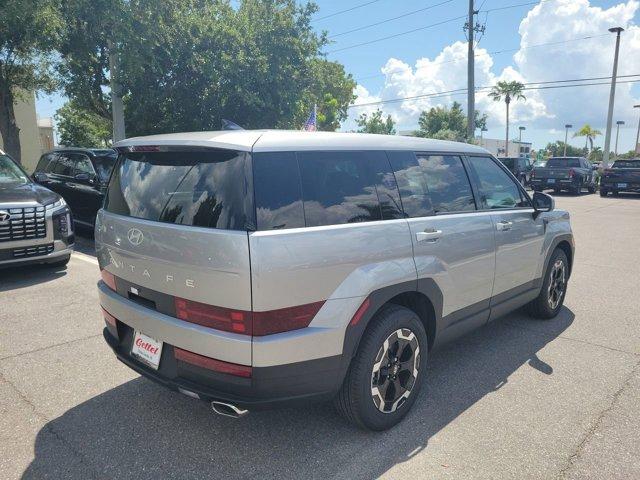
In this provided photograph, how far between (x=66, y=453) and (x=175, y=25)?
1280 centimetres

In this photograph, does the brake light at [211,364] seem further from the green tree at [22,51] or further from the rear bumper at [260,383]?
the green tree at [22,51]

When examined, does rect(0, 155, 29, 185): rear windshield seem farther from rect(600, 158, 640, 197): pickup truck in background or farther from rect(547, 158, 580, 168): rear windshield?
rect(600, 158, 640, 197): pickup truck in background

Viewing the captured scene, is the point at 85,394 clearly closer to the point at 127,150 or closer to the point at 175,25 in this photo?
the point at 127,150

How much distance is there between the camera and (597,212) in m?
16.1

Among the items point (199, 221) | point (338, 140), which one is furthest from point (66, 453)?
point (338, 140)

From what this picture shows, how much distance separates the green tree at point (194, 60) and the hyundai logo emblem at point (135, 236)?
10.5 m

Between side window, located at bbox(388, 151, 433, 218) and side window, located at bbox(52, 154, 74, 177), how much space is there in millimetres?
8147

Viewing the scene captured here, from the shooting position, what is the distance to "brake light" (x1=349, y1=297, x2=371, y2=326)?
2709mm

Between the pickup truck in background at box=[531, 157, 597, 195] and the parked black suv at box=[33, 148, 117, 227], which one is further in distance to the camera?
the pickup truck in background at box=[531, 157, 597, 195]

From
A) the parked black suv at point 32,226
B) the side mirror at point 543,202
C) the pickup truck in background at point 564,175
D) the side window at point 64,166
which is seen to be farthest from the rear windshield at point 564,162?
the parked black suv at point 32,226

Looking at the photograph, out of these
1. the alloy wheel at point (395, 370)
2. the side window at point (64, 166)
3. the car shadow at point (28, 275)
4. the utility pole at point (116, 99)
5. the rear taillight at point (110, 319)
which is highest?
the utility pole at point (116, 99)

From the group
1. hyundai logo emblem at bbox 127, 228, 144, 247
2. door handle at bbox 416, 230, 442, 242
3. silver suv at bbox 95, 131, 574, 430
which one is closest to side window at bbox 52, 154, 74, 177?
silver suv at bbox 95, 131, 574, 430

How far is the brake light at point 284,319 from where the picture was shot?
7.96ft

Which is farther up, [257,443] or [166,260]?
[166,260]
